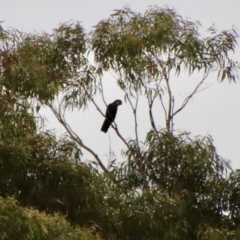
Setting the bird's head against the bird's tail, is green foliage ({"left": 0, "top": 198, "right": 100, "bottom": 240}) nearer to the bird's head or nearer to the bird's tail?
the bird's tail

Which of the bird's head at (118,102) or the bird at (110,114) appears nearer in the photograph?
the bird at (110,114)

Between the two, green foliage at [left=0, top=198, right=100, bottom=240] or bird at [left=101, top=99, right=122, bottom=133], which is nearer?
green foliage at [left=0, top=198, right=100, bottom=240]

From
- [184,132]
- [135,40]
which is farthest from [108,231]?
[135,40]

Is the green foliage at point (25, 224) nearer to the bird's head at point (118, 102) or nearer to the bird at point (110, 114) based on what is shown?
the bird at point (110, 114)

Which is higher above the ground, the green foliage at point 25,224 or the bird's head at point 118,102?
the bird's head at point 118,102

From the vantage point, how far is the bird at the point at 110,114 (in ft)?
53.2

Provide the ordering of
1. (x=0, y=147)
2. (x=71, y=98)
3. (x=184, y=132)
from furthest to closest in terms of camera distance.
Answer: (x=71, y=98)
(x=184, y=132)
(x=0, y=147)

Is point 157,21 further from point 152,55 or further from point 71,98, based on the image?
point 71,98

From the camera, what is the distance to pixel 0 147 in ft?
45.7

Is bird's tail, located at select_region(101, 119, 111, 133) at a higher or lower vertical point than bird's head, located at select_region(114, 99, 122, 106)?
lower

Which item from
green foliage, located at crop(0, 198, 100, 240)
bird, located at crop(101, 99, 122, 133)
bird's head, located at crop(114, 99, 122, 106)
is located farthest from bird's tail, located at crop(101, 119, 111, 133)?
green foliage, located at crop(0, 198, 100, 240)

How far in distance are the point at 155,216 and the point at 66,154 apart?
1.30 m

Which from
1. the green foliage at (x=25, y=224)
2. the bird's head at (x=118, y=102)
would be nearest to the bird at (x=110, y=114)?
the bird's head at (x=118, y=102)

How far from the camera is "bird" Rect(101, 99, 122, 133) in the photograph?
16203 mm
